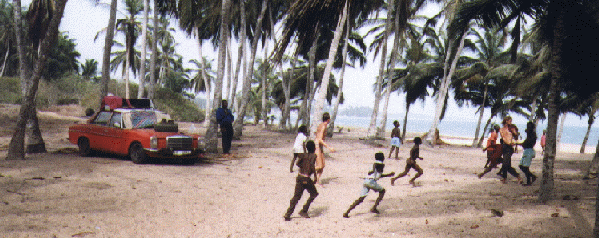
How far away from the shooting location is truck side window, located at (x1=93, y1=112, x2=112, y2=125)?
11.4 metres

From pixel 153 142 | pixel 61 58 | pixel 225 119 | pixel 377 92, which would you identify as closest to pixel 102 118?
pixel 153 142

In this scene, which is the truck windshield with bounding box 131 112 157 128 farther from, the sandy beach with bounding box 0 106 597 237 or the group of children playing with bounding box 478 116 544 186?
the group of children playing with bounding box 478 116 544 186

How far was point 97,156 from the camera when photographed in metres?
11.7

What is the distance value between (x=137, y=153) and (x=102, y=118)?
6.63 feet

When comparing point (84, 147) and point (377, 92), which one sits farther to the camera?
point (377, 92)

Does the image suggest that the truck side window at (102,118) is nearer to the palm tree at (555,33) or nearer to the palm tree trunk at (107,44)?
the palm tree trunk at (107,44)

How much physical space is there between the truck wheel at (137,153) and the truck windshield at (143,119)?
2.10 feet

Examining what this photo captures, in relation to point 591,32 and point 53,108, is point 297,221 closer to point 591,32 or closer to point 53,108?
point 591,32

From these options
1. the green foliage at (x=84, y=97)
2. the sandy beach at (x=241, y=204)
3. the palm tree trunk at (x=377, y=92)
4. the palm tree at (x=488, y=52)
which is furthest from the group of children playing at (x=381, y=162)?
the green foliage at (x=84, y=97)

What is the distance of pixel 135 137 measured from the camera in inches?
416

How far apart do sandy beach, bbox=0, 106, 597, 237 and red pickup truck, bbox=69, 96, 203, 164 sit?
42 centimetres

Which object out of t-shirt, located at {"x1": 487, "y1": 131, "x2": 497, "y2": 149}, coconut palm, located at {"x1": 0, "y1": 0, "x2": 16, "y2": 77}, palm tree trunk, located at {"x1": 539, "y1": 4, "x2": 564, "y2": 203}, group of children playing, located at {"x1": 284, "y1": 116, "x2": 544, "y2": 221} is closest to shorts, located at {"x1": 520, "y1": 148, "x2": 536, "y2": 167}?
group of children playing, located at {"x1": 284, "y1": 116, "x2": 544, "y2": 221}

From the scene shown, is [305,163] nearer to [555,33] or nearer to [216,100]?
[555,33]

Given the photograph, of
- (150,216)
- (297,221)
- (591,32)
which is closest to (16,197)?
(150,216)
